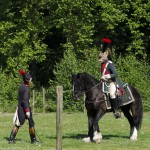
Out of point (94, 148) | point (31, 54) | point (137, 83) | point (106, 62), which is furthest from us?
point (31, 54)

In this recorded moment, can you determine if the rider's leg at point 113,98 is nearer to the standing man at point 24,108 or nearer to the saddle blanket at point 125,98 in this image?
the saddle blanket at point 125,98

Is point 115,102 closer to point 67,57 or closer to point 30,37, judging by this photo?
point 67,57

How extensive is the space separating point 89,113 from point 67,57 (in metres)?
23.2

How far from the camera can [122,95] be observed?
1834 centimetres

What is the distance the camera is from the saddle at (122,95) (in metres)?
18.0

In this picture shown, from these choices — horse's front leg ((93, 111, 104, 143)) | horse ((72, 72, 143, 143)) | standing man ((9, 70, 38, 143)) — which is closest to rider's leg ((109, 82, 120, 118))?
horse ((72, 72, 143, 143))

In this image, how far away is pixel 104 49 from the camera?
704 inches

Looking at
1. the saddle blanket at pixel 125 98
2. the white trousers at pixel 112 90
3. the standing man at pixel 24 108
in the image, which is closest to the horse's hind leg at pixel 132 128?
the saddle blanket at pixel 125 98

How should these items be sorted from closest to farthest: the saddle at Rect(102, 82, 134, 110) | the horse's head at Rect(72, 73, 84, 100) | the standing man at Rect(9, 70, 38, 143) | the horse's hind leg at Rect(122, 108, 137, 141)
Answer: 1. the standing man at Rect(9, 70, 38, 143)
2. the horse's head at Rect(72, 73, 84, 100)
3. the saddle at Rect(102, 82, 134, 110)
4. the horse's hind leg at Rect(122, 108, 137, 141)

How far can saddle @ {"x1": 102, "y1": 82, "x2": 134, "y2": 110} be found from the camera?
18.0 m

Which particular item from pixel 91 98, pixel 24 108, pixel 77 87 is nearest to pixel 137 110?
pixel 91 98

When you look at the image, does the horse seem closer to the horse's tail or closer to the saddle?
the saddle

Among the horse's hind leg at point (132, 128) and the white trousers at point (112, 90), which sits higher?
the white trousers at point (112, 90)

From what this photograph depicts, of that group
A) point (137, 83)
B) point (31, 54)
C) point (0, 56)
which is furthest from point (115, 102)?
point (0, 56)
